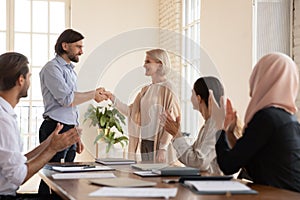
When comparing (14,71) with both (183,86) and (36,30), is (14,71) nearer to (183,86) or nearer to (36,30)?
(183,86)

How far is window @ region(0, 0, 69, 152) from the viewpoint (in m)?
6.56

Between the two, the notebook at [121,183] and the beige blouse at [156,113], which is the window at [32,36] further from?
the notebook at [121,183]

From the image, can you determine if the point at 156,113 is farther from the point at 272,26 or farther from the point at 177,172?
the point at 272,26

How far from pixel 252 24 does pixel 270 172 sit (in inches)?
92.0

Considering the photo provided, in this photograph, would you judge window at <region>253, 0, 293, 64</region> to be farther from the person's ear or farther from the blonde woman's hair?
the person's ear

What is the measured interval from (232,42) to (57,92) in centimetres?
164

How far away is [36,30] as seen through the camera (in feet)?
21.9

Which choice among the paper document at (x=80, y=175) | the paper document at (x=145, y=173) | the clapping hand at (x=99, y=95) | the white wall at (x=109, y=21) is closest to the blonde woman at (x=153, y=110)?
the clapping hand at (x=99, y=95)

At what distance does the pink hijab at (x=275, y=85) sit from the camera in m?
2.17

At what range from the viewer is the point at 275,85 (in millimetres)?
2189

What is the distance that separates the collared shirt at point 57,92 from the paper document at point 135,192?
1976 millimetres

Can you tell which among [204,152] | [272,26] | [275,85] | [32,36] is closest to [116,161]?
[204,152]

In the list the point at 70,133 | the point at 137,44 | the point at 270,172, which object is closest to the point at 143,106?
the point at 137,44

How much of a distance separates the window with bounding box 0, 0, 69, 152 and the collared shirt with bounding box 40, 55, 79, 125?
2.78 meters
